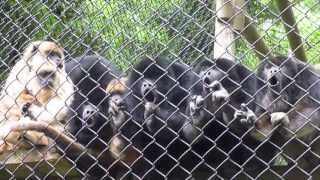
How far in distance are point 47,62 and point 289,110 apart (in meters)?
1.78

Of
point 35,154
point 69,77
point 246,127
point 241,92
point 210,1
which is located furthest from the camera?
point 210,1

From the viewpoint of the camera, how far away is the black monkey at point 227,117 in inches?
107

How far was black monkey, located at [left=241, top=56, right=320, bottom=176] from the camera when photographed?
2.63 m

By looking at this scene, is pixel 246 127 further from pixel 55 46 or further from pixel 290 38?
pixel 55 46

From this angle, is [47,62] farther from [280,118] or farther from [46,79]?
[280,118]

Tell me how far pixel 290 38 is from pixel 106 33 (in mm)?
1314

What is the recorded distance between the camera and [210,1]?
14.7 feet

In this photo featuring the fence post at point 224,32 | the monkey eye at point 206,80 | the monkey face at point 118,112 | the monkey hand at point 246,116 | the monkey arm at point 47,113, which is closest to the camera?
the monkey hand at point 246,116

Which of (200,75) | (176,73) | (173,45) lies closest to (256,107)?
(200,75)

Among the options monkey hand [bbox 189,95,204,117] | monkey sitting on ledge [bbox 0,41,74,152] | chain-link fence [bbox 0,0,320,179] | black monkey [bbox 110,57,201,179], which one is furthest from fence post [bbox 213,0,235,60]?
monkey sitting on ledge [bbox 0,41,74,152]

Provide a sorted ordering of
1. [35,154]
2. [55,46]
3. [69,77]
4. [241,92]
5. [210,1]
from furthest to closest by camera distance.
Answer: [210,1]
[55,46]
[69,77]
[35,154]
[241,92]

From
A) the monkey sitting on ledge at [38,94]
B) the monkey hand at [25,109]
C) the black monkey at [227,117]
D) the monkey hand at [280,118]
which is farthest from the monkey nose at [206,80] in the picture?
the monkey hand at [25,109]

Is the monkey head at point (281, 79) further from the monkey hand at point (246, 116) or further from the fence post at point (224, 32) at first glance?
the fence post at point (224, 32)

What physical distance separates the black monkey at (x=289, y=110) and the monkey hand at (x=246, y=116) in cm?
4
